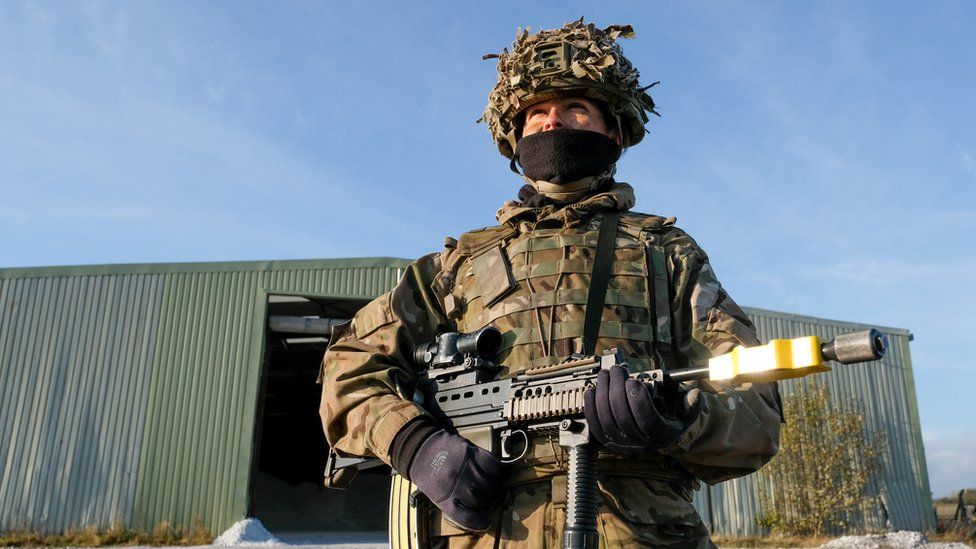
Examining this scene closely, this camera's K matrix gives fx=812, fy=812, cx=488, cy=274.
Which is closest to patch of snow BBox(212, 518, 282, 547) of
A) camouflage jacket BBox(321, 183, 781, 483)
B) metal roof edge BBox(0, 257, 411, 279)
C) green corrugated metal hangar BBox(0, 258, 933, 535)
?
green corrugated metal hangar BBox(0, 258, 933, 535)

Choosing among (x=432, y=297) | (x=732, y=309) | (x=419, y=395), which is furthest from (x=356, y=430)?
(x=732, y=309)

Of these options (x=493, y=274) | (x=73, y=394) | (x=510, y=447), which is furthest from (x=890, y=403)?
(x=510, y=447)

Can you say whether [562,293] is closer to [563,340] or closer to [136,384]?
[563,340]

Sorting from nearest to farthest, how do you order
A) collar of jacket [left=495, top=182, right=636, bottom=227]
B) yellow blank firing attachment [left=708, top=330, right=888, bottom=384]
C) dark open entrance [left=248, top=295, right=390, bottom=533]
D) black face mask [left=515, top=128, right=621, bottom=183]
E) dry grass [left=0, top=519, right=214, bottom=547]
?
yellow blank firing attachment [left=708, top=330, right=888, bottom=384] → collar of jacket [left=495, top=182, right=636, bottom=227] → black face mask [left=515, top=128, right=621, bottom=183] → dry grass [left=0, top=519, right=214, bottom=547] → dark open entrance [left=248, top=295, right=390, bottom=533]

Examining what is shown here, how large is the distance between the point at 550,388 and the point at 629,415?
39 centimetres

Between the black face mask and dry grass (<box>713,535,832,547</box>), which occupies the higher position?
the black face mask

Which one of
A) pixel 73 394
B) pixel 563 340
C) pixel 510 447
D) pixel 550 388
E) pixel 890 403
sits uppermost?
pixel 890 403

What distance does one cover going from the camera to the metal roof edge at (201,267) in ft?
50.5

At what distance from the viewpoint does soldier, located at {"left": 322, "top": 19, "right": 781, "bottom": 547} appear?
2.58m

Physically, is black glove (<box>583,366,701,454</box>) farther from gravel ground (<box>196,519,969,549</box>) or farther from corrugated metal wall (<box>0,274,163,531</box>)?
corrugated metal wall (<box>0,274,163,531</box>)

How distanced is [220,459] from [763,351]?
1366cm

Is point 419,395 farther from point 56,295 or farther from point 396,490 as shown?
point 56,295

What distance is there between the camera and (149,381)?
1487cm

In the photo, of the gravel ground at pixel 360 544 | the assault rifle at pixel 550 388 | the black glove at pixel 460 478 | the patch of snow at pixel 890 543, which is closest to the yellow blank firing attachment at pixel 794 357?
the assault rifle at pixel 550 388
